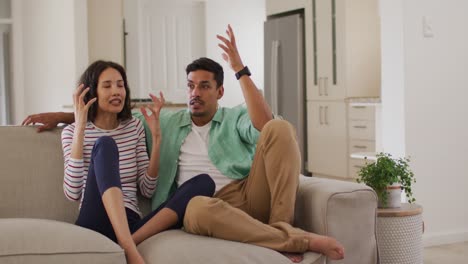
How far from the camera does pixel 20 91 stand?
24.9 ft

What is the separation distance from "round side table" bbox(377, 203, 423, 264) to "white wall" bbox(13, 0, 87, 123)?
3.62m

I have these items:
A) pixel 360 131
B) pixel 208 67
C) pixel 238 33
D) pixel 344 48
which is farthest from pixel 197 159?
pixel 238 33

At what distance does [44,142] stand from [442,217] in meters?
2.47

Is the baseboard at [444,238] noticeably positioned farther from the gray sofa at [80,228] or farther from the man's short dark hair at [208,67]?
the man's short dark hair at [208,67]

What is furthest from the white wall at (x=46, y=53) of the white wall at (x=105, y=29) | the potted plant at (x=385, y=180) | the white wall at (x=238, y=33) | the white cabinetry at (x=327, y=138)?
the potted plant at (x=385, y=180)

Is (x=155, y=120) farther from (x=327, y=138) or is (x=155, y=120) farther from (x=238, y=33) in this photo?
(x=238, y=33)

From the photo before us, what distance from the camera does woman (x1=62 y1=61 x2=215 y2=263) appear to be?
2.46m

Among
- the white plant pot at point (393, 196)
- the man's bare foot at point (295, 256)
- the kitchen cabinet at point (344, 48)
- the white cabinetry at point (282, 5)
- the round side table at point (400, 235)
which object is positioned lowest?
the round side table at point (400, 235)

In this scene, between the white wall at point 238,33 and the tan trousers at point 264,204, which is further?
the white wall at point 238,33

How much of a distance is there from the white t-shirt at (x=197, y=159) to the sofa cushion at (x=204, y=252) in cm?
55

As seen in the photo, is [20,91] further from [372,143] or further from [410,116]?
[410,116]

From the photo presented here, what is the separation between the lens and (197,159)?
2.94 metres

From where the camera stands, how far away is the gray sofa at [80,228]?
2143mm

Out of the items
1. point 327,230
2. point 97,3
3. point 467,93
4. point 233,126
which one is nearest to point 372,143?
point 467,93
